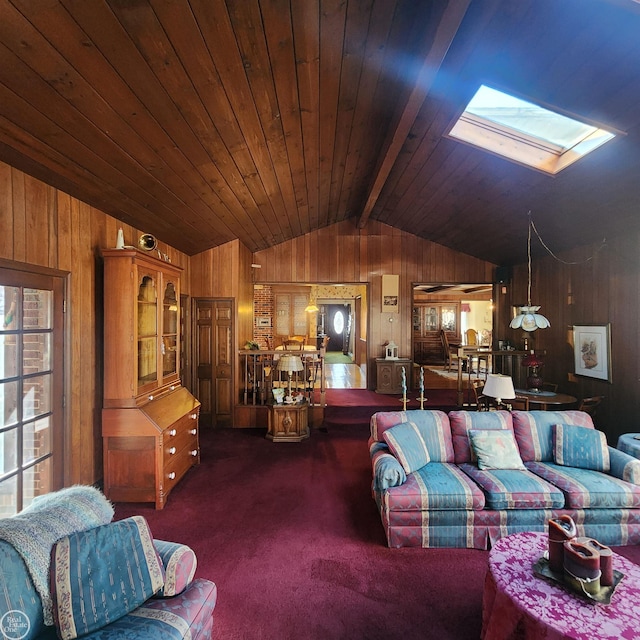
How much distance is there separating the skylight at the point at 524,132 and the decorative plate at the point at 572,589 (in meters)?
3.18

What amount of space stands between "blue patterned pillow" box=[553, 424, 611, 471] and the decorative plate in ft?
4.69

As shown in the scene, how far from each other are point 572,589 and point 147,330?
3447 millimetres

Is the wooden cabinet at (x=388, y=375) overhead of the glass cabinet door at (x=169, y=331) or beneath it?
beneath

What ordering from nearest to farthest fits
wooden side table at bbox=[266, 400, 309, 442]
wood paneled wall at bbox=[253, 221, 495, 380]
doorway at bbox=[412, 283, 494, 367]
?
1. wooden side table at bbox=[266, 400, 309, 442]
2. wood paneled wall at bbox=[253, 221, 495, 380]
3. doorway at bbox=[412, 283, 494, 367]

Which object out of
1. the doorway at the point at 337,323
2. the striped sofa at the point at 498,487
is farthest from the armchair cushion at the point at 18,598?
the doorway at the point at 337,323

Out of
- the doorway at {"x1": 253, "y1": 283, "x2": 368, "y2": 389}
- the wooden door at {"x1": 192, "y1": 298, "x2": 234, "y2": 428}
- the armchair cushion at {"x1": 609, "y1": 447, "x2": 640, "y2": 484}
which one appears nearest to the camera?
the armchair cushion at {"x1": 609, "y1": 447, "x2": 640, "y2": 484}

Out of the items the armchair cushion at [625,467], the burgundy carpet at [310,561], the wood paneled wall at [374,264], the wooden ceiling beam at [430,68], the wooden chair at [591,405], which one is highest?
the wooden ceiling beam at [430,68]

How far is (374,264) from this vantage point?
721 cm

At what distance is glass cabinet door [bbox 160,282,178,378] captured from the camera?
12.1 feet

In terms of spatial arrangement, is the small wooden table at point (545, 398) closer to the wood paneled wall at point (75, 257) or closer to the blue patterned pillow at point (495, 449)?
the blue patterned pillow at point (495, 449)

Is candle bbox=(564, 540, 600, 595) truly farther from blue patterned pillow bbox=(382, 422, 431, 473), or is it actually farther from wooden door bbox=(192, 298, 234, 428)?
wooden door bbox=(192, 298, 234, 428)

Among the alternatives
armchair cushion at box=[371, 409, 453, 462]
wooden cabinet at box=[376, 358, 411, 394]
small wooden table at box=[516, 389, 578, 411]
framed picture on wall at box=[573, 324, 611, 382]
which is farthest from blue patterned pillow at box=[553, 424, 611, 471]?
wooden cabinet at box=[376, 358, 411, 394]

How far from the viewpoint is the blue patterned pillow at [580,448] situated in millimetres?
2832

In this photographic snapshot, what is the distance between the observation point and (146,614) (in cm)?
139
